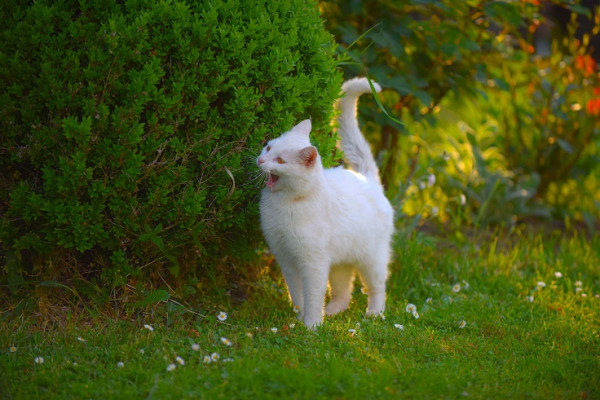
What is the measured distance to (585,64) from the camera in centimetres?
607

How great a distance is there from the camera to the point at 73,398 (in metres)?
2.67

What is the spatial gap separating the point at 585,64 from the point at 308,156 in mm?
4019

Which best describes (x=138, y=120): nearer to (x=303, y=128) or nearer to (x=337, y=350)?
(x=303, y=128)

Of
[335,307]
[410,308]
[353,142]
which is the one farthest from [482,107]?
[335,307]

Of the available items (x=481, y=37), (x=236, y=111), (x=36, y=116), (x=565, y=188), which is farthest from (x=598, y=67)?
(x=36, y=116)

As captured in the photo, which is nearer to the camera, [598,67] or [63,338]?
[63,338]

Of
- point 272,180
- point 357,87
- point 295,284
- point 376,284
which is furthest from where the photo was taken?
point 357,87

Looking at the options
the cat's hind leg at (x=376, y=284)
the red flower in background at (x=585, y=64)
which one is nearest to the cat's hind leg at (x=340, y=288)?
the cat's hind leg at (x=376, y=284)

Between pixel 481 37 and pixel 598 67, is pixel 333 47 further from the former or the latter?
pixel 598 67

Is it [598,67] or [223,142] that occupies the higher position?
[223,142]

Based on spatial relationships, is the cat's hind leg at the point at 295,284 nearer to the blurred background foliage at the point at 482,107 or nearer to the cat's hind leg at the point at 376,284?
the cat's hind leg at the point at 376,284

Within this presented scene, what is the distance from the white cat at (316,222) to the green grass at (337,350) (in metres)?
0.21

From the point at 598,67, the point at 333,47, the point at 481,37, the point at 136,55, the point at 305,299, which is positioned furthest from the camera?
the point at 598,67

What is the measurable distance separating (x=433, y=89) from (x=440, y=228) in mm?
1179
